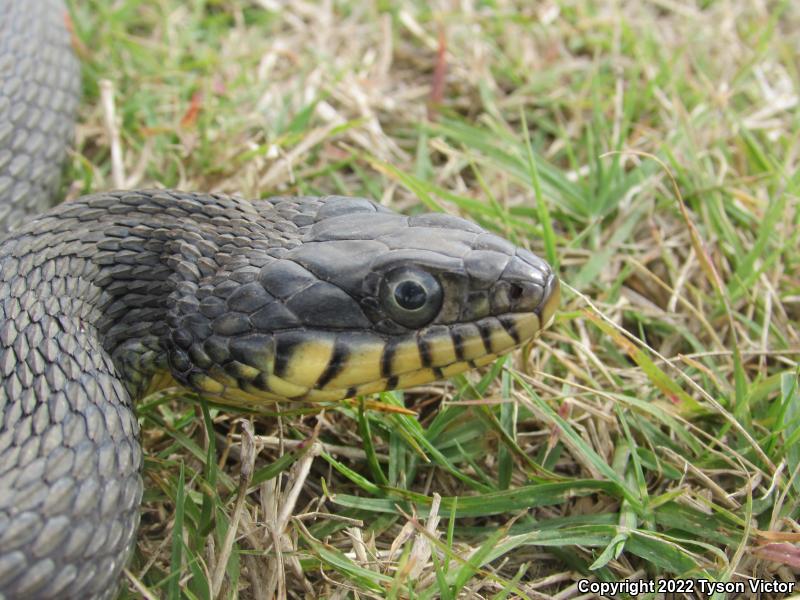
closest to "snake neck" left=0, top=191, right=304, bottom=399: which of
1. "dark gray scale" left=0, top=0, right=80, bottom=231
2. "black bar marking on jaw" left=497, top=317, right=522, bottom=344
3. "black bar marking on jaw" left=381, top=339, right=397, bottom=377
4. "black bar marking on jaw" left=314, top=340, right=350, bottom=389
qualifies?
"black bar marking on jaw" left=314, top=340, right=350, bottom=389

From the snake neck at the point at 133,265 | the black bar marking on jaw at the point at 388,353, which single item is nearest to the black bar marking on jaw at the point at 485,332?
the black bar marking on jaw at the point at 388,353

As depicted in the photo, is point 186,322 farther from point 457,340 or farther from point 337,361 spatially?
point 457,340

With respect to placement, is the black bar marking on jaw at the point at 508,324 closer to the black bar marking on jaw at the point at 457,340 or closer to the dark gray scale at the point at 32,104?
the black bar marking on jaw at the point at 457,340

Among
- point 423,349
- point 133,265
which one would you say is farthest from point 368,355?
point 133,265

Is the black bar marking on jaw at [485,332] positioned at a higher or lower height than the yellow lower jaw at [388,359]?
higher

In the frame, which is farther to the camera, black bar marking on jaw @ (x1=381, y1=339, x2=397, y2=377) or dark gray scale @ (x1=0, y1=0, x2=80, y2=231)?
dark gray scale @ (x1=0, y1=0, x2=80, y2=231)

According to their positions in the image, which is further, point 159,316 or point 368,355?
point 159,316

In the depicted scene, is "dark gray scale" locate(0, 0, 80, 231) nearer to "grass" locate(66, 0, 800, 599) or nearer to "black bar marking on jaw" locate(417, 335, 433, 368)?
"grass" locate(66, 0, 800, 599)
